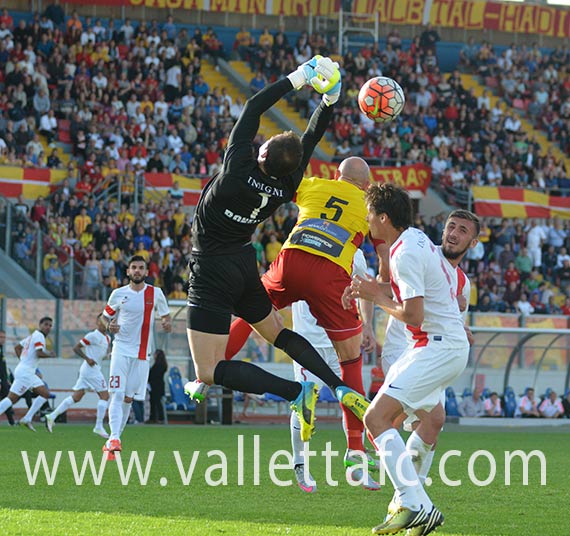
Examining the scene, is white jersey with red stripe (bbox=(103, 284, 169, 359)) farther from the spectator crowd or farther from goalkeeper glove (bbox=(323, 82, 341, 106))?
the spectator crowd

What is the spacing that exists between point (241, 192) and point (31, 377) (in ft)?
38.7

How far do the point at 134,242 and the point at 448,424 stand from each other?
790cm

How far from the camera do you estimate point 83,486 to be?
1026 centimetres

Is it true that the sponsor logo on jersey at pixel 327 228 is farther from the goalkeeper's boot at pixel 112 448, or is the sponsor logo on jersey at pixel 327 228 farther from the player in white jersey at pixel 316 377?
the goalkeeper's boot at pixel 112 448

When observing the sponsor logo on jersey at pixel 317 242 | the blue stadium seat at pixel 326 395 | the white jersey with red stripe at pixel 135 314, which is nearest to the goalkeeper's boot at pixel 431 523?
the sponsor logo on jersey at pixel 317 242

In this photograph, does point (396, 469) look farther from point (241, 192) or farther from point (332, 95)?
point (332, 95)

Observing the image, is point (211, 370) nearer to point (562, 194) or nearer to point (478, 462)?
point (478, 462)

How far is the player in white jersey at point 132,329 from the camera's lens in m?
15.3

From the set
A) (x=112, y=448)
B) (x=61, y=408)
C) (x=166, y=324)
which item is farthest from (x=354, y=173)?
(x=61, y=408)

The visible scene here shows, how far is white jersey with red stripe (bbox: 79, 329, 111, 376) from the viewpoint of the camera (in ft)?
65.8

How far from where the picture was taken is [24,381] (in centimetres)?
2014

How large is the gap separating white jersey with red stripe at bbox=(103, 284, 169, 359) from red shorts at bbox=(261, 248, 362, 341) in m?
5.42

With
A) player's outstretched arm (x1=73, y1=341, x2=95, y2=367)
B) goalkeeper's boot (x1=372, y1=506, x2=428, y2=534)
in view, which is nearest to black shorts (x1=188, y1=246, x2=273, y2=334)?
goalkeeper's boot (x1=372, y1=506, x2=428, y2=534)

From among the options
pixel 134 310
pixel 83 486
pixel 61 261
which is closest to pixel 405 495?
pixel 83 486
